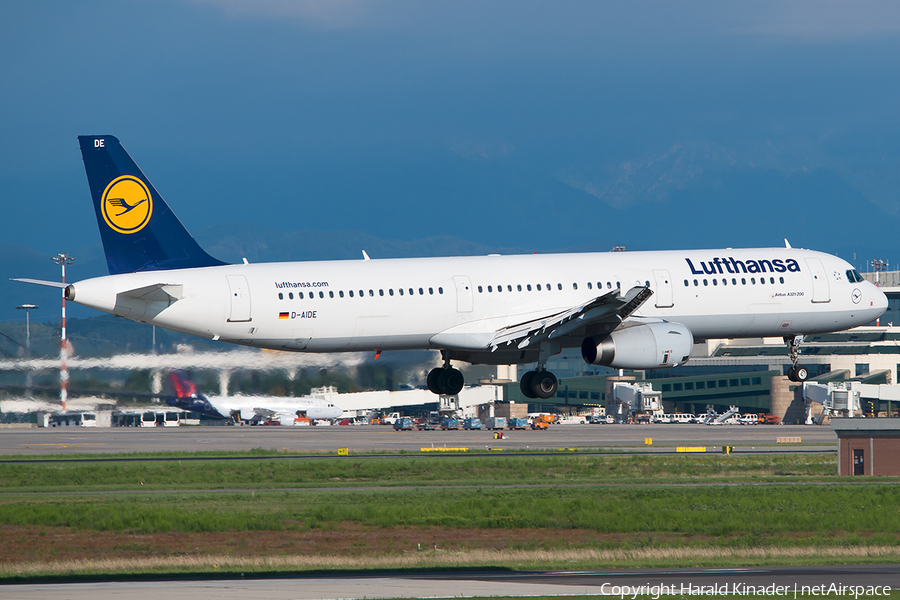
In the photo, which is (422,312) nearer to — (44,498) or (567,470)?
(567,470)

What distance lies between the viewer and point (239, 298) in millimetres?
43656

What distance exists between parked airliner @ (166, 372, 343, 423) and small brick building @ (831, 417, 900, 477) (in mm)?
28033

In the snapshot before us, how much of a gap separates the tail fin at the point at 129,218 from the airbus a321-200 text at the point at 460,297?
5cm

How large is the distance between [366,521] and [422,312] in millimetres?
10768

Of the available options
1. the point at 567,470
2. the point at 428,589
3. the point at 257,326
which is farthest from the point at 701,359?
the point at 428,589

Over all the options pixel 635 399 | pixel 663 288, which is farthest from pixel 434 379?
pixel 635 399

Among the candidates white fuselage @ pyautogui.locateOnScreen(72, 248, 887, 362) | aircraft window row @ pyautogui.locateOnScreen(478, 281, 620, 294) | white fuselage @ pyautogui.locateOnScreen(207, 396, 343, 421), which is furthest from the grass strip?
white fuselage @ pyautogui.locateOnScreen(207, 396, 343, 421)

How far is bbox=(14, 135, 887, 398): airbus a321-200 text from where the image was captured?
43.8 m

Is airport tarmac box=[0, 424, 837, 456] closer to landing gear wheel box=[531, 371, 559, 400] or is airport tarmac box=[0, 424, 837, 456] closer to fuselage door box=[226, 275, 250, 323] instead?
landing gear wheel box=[531, 371, 559, 400]

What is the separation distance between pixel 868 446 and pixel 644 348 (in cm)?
1208

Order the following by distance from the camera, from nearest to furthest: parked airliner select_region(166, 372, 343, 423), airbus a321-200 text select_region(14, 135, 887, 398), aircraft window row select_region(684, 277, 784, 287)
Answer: airbus a321-200 text select_region(14, 135, 887, 398), aircraft window row select_region(684, 277, 784, 287), parked airliner select_region(166, 372, 343, 423)

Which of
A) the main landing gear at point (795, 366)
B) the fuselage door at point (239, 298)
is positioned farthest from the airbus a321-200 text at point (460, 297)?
the main landing gear at point (795, 366)

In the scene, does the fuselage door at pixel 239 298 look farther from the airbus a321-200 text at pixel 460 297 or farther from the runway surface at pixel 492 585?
the runway surface at pixel 492 585

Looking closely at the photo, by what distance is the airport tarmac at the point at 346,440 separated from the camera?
216 feet
